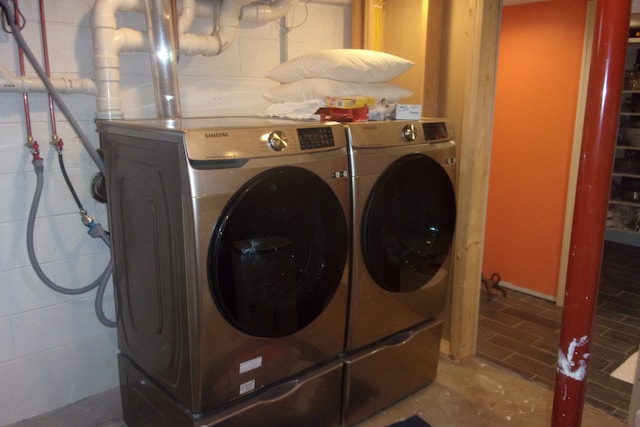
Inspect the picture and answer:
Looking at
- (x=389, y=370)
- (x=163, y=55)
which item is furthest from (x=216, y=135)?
(x=389, y=370)

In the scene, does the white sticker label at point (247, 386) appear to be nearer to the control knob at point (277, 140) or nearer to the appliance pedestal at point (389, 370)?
the appliance pedestal at point (389, 370)

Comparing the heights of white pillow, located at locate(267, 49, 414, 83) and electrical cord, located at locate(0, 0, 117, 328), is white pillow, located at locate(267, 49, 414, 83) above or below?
above

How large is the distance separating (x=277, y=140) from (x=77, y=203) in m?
0.94

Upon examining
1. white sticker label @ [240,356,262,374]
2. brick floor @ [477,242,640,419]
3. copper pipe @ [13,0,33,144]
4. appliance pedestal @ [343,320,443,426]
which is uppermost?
copper pipe @ [13,0,33,144]

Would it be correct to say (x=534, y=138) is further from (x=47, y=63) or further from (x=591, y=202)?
(x=47, y=63)

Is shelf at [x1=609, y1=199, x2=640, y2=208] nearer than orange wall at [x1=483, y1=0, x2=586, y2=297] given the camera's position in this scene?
No

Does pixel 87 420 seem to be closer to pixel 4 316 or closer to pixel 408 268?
pixel 4 316

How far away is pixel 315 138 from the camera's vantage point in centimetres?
168

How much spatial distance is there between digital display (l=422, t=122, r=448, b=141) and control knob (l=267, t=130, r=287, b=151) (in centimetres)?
72

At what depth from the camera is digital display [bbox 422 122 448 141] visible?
2.06 meters

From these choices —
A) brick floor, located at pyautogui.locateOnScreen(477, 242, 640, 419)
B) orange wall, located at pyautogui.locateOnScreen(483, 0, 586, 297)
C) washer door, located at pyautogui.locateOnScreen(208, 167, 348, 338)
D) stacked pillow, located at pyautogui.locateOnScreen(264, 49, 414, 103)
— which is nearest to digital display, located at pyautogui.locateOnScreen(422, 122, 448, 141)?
stacked pillow, located at pyautogui.locateOnScreen(264, 49, 414, 103)

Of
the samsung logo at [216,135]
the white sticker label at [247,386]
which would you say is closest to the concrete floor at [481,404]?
the white sticker label at [247,386]

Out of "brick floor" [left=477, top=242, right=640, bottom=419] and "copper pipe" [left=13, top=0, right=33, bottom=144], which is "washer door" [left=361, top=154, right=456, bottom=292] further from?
"copper pipe" [left=13, top=0, right=33, bottom=144]

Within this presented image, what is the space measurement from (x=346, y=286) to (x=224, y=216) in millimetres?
599
